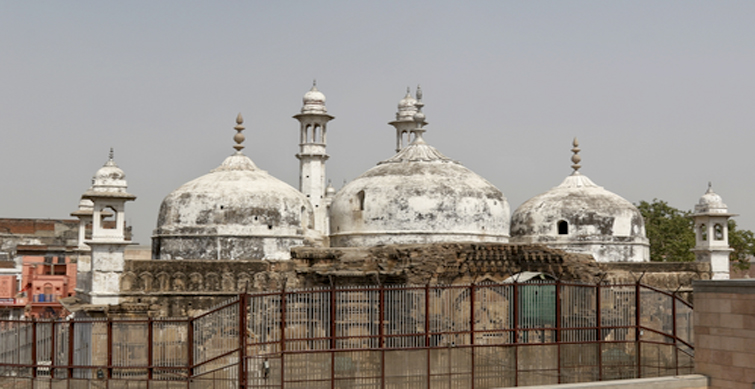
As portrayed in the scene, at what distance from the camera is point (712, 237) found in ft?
83.1

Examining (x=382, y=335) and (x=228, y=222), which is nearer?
(x=382, y=335)

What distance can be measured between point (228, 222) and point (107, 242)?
3202 millimetres

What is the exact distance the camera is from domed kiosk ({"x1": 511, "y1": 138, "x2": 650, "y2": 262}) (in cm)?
2353

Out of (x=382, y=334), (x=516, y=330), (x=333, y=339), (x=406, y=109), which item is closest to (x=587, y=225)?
(x=406, y=109)

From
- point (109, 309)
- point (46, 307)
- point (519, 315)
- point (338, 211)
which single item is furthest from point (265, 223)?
point (519, 315)

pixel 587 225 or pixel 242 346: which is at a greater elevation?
pixel 587 225

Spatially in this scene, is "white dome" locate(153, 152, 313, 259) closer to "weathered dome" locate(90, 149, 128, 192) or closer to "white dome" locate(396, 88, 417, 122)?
"weathered dome" locate(90, 149, 128, 192)

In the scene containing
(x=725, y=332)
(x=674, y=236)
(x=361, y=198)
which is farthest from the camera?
(x=674, y=236)

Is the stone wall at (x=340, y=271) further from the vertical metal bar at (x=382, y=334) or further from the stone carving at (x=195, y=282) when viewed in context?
the vertical metal bar at (x=382, y=334)

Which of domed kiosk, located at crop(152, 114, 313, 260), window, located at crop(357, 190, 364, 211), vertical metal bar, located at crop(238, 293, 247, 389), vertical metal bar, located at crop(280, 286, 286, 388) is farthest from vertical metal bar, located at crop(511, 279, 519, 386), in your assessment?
domed kiosk, located at crop(152, 114, 313, 260)

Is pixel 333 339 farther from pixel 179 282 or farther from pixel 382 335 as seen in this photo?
pixel 179 282

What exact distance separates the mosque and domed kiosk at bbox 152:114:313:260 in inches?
1.1

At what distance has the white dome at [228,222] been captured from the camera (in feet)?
70.1

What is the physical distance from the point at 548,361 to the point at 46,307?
57.0 feet
